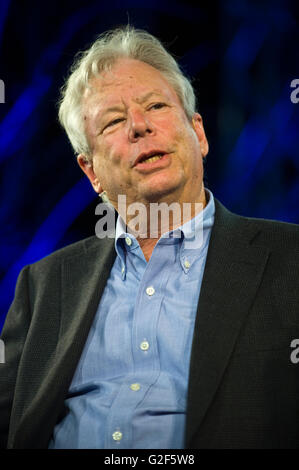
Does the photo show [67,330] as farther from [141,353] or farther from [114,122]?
[114,122]

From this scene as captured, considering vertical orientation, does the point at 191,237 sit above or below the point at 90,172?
below

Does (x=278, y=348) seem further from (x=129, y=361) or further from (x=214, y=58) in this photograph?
(x=214, y=58)

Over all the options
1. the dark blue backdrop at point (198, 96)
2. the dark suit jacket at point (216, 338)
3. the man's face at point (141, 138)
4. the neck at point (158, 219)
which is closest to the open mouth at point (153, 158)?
the man's face at point (141, 138)

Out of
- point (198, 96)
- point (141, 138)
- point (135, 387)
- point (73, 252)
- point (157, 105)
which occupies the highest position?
point (198, 96)

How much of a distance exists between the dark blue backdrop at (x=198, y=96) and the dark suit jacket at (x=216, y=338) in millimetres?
531

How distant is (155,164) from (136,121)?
19 cm

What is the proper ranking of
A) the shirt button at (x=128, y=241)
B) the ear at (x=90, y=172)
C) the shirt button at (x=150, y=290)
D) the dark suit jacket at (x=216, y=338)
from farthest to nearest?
the ear at (x=90, y=172)
the shirt button at (x=128, y=241)
the shirt button at (x=150, y=290)
the dark suit jacket at (x=216, y=338)

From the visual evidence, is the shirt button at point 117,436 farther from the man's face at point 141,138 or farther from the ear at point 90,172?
the ear at point 90,172

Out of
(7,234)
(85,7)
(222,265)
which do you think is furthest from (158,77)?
(7,234)

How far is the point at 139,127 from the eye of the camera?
1.66 metres

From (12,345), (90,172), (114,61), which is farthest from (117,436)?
(114,61)

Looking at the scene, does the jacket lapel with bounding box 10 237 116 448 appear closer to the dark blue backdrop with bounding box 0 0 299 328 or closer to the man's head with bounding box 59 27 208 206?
the man's head with bounding box 59 27 208 206

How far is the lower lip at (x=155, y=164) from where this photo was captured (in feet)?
5.36

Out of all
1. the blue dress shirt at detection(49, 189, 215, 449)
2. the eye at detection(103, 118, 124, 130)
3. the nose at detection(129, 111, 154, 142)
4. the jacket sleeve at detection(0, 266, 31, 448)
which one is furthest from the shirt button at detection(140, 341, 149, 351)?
the eye at detection(103, 118, 124, 130)
